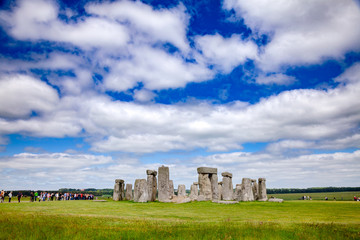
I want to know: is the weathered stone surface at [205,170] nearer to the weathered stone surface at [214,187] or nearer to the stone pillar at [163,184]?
the weathered stone surface at [214,187]

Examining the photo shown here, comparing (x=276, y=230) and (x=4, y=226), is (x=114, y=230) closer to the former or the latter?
(x=4, y=226)

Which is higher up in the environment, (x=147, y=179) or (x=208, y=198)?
(x=147, y=179)

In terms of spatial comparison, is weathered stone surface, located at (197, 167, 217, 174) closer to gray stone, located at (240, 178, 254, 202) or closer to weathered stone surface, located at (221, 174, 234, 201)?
weathered stone surface, located at (221, 174, 234, 201)

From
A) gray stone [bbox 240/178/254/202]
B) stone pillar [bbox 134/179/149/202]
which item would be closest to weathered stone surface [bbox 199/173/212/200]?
gray stone [bbox 240/178/254/202]

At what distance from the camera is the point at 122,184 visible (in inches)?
1350

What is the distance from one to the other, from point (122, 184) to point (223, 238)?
1046 inches

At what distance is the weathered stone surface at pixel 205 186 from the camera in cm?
3041

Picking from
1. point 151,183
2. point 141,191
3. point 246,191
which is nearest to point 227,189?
point 246,191

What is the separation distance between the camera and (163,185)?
95.4 feet

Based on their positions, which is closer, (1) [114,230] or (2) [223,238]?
(2) [223,238]

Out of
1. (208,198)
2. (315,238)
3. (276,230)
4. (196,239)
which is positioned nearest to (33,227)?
(196,239)

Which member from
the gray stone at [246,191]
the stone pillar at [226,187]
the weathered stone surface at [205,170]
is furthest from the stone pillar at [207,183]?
the gray stone at [246,191]

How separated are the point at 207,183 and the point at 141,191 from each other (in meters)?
7.44

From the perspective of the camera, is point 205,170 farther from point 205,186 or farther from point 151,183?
point 151,183
